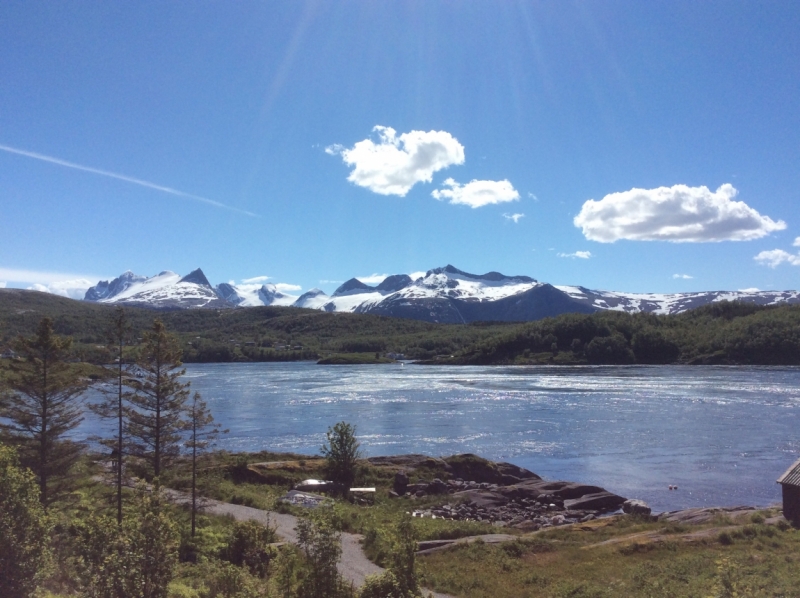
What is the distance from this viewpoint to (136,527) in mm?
7766

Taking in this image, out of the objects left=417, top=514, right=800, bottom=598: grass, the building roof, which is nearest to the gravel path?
left=417, top=514, right=800, bottom=598: grass

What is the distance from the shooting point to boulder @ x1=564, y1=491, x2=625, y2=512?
112 ft

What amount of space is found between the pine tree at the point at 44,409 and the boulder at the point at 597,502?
1023 inches

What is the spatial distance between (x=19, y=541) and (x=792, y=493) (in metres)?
28.2

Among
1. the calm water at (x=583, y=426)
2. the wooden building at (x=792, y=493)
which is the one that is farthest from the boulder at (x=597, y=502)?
the wooden building at (x=792, y=493)

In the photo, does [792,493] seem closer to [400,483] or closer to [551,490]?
[551,490]

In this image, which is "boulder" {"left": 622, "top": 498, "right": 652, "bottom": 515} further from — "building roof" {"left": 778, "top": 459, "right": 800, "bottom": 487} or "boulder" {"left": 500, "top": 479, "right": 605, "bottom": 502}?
"building roof" {"left": 778, "top": 459, "right": 800, "bottom": 487}

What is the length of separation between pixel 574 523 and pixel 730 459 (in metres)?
21.8

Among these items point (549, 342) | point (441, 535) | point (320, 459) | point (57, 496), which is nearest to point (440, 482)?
point (320, 459)

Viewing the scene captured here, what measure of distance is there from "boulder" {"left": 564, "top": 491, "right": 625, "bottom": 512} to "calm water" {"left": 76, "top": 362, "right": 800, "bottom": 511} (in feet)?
7.87

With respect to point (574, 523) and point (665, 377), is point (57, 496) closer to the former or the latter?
point (574, 523)

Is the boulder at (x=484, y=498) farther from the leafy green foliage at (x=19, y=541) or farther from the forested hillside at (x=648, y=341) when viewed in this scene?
the forested hillside at (x=648, y=341)

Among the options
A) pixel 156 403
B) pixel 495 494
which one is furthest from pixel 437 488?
pixel 156 403

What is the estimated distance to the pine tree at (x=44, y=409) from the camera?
23312 millimetres
